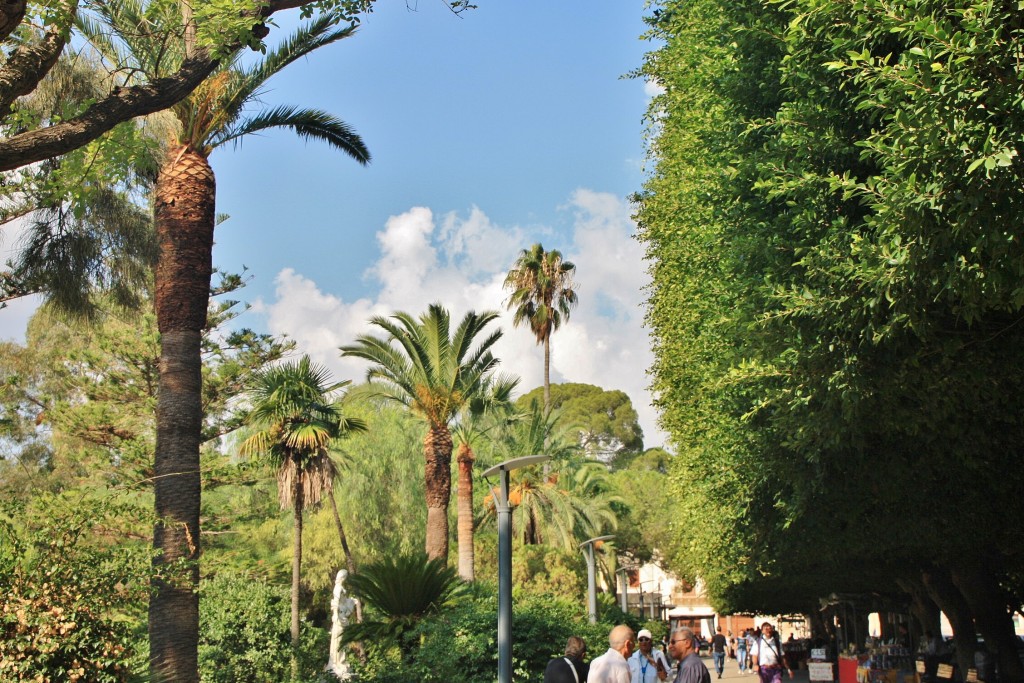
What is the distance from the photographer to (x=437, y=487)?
26.6m

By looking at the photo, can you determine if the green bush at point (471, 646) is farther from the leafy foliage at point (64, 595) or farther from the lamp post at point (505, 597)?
the leafy foliage at point (64, 595)

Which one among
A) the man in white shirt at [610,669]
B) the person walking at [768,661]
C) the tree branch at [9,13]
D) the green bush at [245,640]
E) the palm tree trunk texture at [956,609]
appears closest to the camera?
the tree branch at [9,13]

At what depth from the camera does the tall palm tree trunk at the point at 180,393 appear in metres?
13.3

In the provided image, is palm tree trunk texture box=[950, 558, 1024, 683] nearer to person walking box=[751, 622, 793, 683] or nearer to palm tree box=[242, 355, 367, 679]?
person walking box=[751, 622, 793, 683]

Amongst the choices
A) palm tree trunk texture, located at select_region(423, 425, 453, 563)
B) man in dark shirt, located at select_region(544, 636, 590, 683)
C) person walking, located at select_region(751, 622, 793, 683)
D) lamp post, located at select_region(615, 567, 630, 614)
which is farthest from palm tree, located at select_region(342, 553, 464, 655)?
lamp post, located at select_region(615, 567, 630, 614)

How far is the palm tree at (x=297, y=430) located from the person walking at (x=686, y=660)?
20545mm

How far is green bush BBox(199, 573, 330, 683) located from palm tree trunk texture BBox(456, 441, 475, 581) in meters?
4.52

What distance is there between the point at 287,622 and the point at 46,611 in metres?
18.8

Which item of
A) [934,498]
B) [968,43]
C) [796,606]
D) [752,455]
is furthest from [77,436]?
[796,606]

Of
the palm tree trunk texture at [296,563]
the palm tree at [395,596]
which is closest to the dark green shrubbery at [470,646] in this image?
the palm tree at [395,596]

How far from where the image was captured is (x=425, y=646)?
54.2 feet

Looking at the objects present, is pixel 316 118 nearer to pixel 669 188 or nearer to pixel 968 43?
pixel 669 188

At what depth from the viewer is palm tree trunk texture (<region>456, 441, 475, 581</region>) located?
28.2 metres

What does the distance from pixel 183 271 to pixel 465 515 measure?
50.7ft
